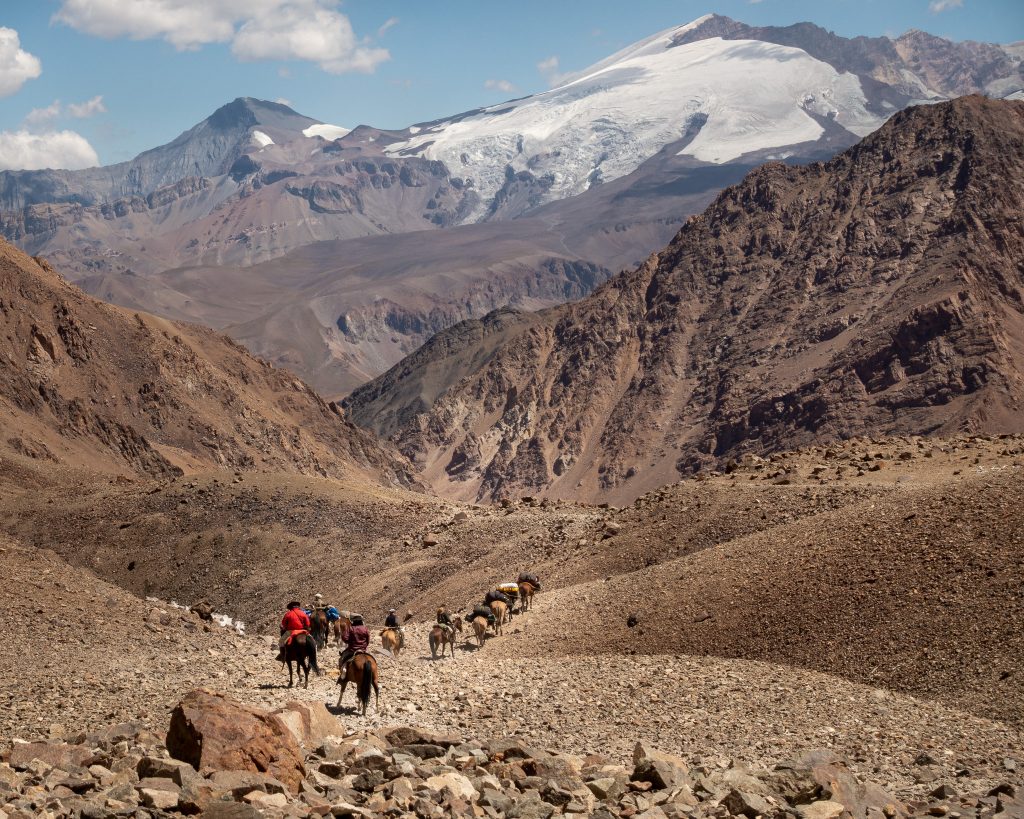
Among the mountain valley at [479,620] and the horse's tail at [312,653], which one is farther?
the horse's tail at [312,653]

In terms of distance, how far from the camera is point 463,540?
136 ft

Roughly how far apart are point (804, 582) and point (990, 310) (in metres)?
86.5

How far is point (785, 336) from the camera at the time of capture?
117 meters

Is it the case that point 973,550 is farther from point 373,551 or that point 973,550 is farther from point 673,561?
point 373,551

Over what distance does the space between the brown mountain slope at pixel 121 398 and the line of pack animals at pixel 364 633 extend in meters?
31.3

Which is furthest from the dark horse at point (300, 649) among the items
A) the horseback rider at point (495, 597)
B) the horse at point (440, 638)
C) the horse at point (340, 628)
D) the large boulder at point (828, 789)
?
the large boulder at point (828, 789)

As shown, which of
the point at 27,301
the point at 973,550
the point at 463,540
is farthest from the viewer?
the point at 27,301

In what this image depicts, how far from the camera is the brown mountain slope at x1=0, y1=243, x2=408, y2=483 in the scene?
69.2 metres

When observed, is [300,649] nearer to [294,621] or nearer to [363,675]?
[294,621]

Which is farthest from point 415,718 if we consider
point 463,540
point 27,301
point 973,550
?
point 27,301

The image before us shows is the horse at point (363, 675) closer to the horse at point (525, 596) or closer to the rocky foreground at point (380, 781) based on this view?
the rocky foreground at point (380, 781)

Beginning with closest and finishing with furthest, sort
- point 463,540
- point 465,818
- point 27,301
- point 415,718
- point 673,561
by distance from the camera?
1. point 465,818
2. point 415,718
3. point 673,561
4. point 463,540
5. point 27,301

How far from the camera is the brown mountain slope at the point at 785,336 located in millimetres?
101938

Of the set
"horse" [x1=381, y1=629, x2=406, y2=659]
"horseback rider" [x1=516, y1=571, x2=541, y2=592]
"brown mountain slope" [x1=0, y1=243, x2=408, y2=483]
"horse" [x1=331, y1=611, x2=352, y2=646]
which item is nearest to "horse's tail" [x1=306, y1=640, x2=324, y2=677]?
"horse" [x1=381, y1=629, x2=406, y2=659]
